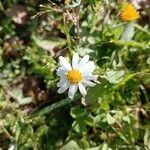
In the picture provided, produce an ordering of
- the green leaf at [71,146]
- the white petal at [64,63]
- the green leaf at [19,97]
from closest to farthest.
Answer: the white petal at [64,63]
the green leaf at [71,146]
the green leaf at [19,97]

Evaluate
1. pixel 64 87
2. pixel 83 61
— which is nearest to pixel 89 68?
pixel 83 61

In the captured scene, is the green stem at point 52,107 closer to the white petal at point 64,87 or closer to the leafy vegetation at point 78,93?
the leafy vegetation at point 78,93

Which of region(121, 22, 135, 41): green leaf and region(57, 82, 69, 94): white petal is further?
region(121, 22, 135, 41): green leaf

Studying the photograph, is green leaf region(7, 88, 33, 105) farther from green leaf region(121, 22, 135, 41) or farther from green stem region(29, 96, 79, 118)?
green leaf region(121, 22, 135, 41)

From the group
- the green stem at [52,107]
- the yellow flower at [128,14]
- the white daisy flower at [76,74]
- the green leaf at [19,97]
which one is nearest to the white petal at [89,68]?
the white daisy flower at [76,74]

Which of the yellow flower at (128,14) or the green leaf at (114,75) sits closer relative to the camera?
the green leaf at (114,75)

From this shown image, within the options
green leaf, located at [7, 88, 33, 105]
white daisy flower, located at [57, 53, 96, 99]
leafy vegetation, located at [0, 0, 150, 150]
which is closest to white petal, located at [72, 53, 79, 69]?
white daisy flower, located at [57, 53, 96, 99]
